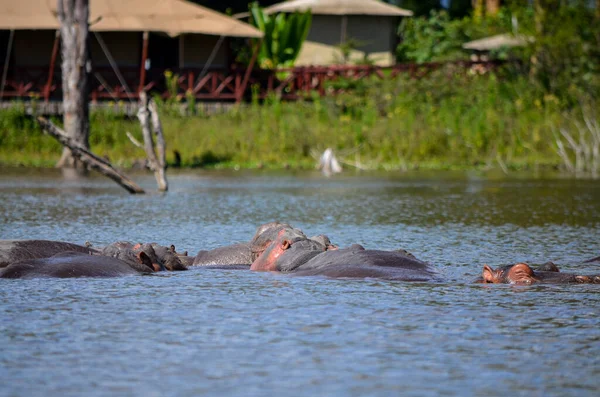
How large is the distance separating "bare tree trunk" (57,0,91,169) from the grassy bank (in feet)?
7.25

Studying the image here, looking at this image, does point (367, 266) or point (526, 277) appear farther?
point (367, 266)

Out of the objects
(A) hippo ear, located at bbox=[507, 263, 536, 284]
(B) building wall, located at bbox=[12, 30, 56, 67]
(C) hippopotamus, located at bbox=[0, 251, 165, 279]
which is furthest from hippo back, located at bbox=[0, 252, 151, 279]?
(B) building wall, located at bbox=[12, 30, 56, 67]

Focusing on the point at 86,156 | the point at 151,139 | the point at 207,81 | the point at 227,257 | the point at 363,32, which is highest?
the point at 363,32

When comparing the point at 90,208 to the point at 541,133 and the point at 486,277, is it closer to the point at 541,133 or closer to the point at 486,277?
the point at 486,277

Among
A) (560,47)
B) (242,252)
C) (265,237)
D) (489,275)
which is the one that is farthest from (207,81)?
(489,275)

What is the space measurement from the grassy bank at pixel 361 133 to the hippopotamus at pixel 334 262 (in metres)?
19.7

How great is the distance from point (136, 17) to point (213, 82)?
315 centimetres

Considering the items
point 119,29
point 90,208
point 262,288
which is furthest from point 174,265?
point 119,29

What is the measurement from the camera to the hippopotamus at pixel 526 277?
1026 centimetres

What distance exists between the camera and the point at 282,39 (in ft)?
133

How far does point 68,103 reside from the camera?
29109mm

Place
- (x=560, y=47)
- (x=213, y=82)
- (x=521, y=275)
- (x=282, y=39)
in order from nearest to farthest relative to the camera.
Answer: (x=521, y=275) → (x=560, y=47) → (x=213, y=82) → (x=282, y=39)

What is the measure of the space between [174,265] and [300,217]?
6.65 metres

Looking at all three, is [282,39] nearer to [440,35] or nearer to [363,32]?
[363,32]
